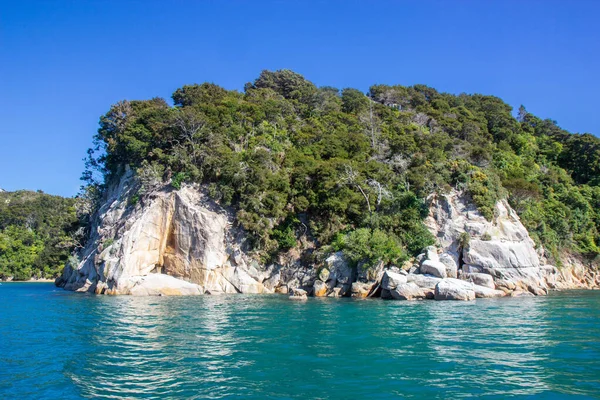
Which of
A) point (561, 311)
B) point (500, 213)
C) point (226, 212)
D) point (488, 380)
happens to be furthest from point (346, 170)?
point (488, 380)

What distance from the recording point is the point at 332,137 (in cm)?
5088

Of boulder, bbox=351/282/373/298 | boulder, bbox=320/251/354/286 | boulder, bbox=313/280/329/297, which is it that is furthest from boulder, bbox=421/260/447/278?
boulder, bbox=313/280/329/297

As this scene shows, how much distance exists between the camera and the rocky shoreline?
34.0m

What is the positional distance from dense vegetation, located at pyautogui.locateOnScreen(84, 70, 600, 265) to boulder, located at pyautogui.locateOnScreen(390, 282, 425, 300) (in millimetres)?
3741

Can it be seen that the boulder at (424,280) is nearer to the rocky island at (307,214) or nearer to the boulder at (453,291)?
the rocky island at (307,214)

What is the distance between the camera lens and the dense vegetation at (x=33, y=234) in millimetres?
74000

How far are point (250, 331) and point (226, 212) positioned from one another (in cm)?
2572

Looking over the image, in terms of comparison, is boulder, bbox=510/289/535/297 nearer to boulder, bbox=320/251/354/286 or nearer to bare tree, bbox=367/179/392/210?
boulder, bbox=320/251/354/286

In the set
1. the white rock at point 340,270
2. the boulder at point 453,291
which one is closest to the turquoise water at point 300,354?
the boulder at point 453,291

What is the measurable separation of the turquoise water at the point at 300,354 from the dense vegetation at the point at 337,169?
17.4 m

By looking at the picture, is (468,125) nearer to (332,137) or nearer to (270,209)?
(332,137)

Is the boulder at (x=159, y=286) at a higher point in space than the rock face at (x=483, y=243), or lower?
lower

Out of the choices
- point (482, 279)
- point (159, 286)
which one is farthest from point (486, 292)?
point (159, 286)

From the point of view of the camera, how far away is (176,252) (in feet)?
128
